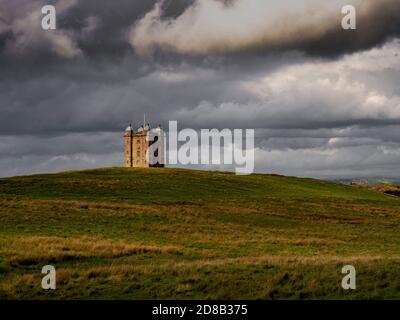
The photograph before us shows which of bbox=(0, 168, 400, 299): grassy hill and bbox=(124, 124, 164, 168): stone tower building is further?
bbox=(124, 124, 164, 168): stone tower building

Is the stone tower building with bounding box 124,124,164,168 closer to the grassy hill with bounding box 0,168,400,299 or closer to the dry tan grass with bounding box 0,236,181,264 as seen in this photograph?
the grassy hill with bounding box 0,168,400,299

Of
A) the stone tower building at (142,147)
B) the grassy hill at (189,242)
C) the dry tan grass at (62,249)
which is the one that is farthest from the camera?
the stone tower building at (142,147)

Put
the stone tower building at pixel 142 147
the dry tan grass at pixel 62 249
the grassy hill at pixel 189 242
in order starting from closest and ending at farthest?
the grassy hill at pixel 189 242
the dry tan grass at pixel 62 249
the stone tower building at pixel 142 147

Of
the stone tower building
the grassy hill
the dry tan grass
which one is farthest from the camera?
the stone tower building

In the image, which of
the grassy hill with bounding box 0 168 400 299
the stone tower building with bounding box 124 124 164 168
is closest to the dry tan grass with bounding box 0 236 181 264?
the grassy hill with bounding box 0 168 400 299

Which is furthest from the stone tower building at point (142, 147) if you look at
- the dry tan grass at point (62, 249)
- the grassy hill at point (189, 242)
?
the dry tan grass at point (62, 249)

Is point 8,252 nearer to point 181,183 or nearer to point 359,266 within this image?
point 359,266

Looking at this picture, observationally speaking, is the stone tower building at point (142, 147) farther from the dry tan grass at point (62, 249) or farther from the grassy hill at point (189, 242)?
the dry tan grass at point (62, 249)

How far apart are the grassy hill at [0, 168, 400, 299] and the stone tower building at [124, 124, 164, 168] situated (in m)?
49.6

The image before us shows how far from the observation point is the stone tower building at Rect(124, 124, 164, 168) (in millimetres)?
133250

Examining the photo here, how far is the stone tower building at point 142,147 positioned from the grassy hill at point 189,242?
4958cm

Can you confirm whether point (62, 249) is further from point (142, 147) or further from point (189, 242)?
point (142, 147)

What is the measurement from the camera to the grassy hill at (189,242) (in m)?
16.9

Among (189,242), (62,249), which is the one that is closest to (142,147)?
(189,242)
